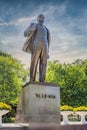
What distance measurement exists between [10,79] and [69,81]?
324 inches

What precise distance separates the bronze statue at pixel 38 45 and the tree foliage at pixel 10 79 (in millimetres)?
27676

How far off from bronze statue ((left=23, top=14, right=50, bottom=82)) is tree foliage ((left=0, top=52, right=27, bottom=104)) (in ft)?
90.8

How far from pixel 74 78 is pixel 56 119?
3287 cm

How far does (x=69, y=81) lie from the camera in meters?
45.0

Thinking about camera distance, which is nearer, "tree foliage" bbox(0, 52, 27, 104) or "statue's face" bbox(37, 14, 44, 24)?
"statue's face" bbox(37, 14, 44, 24)

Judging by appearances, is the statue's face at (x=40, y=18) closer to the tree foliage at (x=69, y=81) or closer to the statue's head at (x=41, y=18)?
the statue's head at (x=41, y=18)

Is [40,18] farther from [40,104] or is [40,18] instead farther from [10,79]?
[10,79]

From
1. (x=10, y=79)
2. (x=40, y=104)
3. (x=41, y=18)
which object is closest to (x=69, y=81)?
(x=10, y=79)

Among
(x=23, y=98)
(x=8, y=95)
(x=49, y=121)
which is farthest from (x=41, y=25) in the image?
(x=8, y=95)

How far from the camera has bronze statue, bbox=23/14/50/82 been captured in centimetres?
1320

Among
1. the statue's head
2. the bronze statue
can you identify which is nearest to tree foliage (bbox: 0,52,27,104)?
the bronze statue

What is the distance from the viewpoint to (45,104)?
12531mm

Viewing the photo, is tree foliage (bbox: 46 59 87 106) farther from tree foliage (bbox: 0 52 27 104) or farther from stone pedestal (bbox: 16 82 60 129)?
stone pedestal (bbox: 16 82 60 129)

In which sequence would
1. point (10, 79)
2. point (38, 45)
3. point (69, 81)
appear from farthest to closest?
point (69, 81) < point (10, 79) < point (38, 45)
